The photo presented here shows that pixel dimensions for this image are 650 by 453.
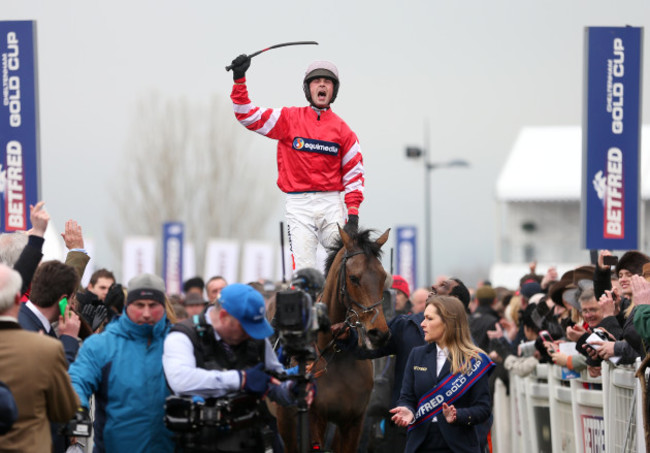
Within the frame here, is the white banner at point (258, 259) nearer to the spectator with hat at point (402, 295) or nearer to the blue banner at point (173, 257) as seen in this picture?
the blue banner at point (173, 257)

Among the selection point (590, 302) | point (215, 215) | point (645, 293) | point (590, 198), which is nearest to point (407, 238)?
point (590, 198)

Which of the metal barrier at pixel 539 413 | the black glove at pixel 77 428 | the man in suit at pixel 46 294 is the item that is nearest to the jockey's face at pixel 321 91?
the man in suit at pixel 46 294

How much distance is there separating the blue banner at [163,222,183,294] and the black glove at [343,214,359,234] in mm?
18642

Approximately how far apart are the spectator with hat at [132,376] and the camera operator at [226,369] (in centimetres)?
24

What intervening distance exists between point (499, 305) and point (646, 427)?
29.1 ft

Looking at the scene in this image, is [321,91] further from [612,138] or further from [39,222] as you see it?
[612,138]

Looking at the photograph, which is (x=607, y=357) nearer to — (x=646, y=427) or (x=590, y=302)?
(x=646, y=427)

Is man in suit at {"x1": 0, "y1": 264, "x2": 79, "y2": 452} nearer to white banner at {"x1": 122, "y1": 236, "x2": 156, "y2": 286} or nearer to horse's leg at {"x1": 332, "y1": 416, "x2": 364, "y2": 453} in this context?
horse's leg at {"x1": 332, "y1": 416, "x2": 364, "y2": 453}

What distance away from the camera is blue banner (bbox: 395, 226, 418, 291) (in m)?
28.0

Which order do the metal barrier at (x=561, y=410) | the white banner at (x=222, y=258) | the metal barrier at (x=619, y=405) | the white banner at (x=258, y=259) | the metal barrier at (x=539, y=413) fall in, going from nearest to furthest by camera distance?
the metal barrier at (x=619, y=405) < the metal barrier at (x=561, y=410) < the metal barrier at (x=539, y=413) < the white banner at (x=222, y=258) < the white banner at (x=258, y=259)

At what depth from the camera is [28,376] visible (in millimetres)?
5531

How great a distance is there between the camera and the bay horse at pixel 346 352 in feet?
27.3

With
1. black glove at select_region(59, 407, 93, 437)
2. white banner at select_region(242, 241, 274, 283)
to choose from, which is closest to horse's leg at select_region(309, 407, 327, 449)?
black glove at select_region(59, 407, 93, 437)

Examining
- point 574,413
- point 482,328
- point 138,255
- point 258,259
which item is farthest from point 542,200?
point 574,413
